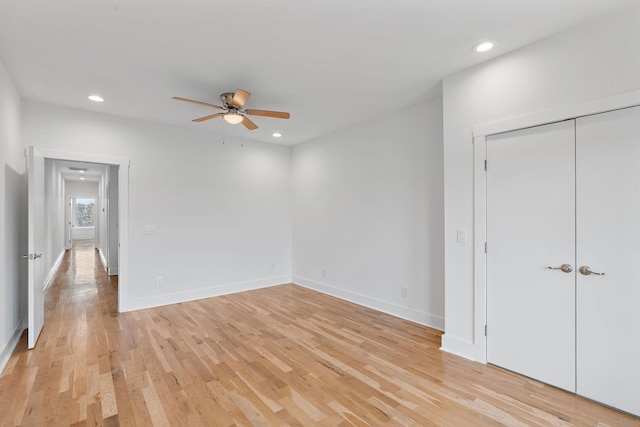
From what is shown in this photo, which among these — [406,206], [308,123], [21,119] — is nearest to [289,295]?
[406,206]

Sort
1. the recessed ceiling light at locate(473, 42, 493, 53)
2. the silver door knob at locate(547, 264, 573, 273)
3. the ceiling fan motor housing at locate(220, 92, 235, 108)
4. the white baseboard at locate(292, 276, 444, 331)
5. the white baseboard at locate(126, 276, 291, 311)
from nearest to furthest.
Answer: the silver door knob at locate(547, 264, 573, 273)
the recessed ceiling light at locate(473, 42, 493, 53)
the ceiling fan motor housing at locate(220, 92, 235, 108)
the white baseboard at locate(292, 276, 444, 331)
the white baseboard at locate(126, 276, 291, 311)

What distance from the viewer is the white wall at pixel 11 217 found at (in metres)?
2.73

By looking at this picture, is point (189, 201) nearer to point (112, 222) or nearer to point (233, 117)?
point (233, 117)

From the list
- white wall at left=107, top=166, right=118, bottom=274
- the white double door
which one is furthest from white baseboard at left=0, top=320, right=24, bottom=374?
the white double door

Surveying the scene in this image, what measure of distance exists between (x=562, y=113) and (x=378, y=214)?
95.9 inches

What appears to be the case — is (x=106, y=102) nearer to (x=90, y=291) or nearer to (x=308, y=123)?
(x=308, y=123)

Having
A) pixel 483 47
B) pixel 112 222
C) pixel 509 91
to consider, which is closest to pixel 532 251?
pixel 509 91

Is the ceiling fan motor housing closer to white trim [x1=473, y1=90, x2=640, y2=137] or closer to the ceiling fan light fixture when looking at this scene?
the ceiling fan light fixture

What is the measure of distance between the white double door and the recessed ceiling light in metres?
0.75

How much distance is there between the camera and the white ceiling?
204cm

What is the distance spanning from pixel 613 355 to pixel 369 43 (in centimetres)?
298

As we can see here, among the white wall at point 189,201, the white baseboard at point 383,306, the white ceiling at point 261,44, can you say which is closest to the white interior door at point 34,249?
the white wall at point 189,201

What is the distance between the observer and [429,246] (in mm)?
3701

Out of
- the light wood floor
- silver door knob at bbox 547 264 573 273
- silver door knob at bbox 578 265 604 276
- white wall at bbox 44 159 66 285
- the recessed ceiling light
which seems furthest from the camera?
white wall at bbox 44 159 66 285
